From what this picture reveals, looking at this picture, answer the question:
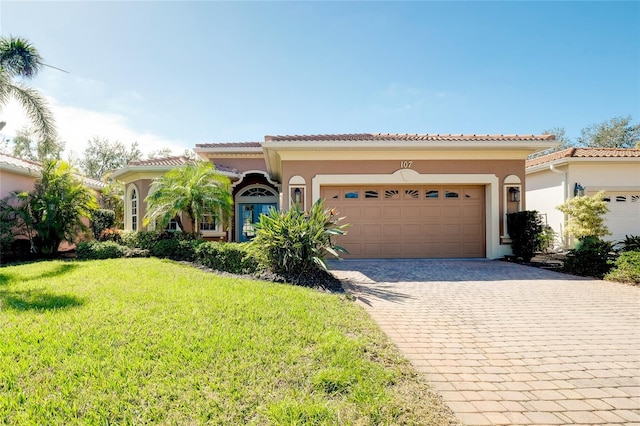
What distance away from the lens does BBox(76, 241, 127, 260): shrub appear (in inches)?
416

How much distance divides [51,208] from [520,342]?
1461 centimetres

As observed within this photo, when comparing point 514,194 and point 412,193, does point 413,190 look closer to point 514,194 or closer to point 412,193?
point 412,193

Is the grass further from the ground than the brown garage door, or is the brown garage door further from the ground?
the brown garage door

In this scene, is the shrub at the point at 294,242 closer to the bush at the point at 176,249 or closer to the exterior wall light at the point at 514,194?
the bush at the point at 176,249

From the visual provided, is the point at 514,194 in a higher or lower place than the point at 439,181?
lower

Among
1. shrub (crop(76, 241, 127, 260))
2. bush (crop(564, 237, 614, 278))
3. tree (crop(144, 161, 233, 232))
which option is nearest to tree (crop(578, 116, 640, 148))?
bush (crop(564, 237, 614, 278))

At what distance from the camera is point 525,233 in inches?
386

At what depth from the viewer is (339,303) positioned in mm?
5215

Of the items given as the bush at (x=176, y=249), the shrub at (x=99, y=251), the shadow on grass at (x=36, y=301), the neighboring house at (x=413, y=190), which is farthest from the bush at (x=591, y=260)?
the shrub at (x=99, y=251)

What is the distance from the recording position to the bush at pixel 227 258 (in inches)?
302

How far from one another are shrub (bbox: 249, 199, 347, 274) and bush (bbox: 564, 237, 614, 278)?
6766 millimetres

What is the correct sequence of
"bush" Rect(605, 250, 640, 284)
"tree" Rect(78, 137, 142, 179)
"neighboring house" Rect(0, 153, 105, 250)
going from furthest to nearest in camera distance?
"tree" Rect(78, 137, 142, 179)
"neighboring house" Rect(0, 153, 105, 250)
"bush" Rect(605, 250, 640, 284)

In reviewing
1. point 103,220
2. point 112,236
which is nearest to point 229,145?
point 112,236

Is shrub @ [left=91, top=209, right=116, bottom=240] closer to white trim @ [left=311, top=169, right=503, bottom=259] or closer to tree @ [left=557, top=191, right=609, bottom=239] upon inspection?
Result: white trim @ [left=311, top=169, right=503, bottom=259]
